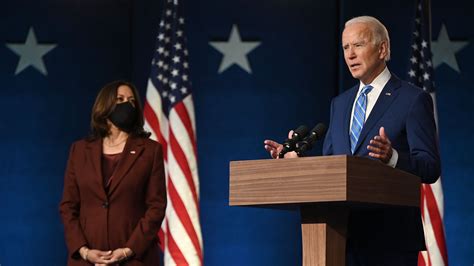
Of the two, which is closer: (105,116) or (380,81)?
(380,81)

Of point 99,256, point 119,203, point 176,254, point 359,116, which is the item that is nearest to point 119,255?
point 99,256

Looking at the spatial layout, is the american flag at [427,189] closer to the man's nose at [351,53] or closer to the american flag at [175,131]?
the american flag at [175,131]

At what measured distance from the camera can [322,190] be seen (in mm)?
2322

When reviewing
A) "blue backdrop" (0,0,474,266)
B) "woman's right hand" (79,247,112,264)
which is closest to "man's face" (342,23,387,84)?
"woman's right hand" (79,247,112,264)

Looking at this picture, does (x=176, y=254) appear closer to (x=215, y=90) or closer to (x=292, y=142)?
(x=215, y=90)

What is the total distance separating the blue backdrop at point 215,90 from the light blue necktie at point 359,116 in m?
3.17

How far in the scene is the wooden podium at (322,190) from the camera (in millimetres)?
2314

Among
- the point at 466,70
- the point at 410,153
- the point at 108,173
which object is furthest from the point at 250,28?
the point at 410,153

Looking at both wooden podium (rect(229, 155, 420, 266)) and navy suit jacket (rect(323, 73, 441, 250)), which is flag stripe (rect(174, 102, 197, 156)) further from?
wooden podium (rect(229, 155, 420, 266))

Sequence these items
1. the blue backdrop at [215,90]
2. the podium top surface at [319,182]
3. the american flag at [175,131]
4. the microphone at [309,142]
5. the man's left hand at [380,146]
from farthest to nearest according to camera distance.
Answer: the blue backdrop at [215,90] → the american flag at [175,131] → the microphone at [309,142] → the man's left hand at [380,146] → the podium top surface at [319,182]

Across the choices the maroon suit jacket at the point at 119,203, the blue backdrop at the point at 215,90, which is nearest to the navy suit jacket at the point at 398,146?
the maroon suit jacket at the point at 119,203

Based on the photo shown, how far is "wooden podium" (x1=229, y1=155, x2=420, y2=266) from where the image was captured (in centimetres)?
231

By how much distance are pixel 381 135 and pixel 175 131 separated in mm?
3305

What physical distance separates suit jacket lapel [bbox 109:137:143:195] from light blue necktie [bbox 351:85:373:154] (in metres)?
1.67
